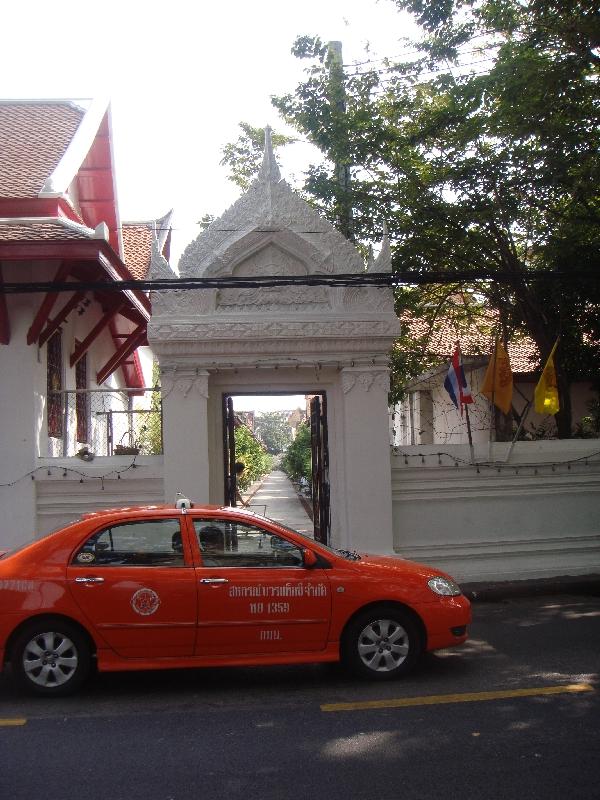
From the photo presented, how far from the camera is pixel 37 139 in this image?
1395cm

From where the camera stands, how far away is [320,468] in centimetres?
1150

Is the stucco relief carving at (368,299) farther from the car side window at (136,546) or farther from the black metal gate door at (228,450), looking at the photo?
the car side window at (136,546)

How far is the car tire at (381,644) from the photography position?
6637 mm

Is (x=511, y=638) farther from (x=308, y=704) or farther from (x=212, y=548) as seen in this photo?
(x=212, y=548)

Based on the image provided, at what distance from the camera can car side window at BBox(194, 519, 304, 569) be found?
6656 millimetres

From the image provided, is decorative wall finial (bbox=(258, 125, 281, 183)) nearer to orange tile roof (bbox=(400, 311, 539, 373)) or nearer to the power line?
the power line

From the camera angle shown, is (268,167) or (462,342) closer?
(268,167)

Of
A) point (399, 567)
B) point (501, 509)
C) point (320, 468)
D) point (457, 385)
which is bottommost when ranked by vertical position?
point (399, 567)

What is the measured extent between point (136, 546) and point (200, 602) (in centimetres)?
71

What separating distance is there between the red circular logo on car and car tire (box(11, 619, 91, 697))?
486mm

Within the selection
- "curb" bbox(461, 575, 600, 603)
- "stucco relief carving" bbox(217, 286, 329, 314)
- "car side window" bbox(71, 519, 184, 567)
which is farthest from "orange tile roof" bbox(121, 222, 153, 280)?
"car side window" bbox(71, 519, 184, 567)

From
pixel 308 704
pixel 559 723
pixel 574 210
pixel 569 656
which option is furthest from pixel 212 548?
pixel 574 210

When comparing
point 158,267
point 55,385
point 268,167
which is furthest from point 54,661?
point 268,167

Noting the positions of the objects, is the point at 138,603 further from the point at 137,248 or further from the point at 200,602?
the point at 137,248
